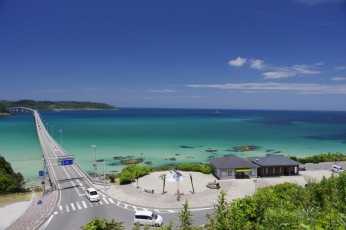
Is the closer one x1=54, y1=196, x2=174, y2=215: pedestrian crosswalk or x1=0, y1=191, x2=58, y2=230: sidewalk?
x1=0, y1=191, x2=58, y2=230: sidewalk

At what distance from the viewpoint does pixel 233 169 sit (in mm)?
30375

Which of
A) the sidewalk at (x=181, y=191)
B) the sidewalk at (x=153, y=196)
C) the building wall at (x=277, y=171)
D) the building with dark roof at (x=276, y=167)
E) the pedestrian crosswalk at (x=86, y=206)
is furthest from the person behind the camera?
the building wall at (x=277, y=171)

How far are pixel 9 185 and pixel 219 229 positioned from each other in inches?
952

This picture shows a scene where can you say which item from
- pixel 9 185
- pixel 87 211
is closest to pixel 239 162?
pixel 87 211

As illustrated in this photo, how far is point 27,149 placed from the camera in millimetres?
51281

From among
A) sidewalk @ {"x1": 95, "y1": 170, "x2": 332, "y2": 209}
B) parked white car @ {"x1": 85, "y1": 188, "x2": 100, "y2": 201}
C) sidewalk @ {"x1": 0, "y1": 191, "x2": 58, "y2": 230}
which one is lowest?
sidewalk @ {"x1": 95, "y1": 170, "x2": 332, "y2": 209}

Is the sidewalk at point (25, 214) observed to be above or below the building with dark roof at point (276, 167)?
below

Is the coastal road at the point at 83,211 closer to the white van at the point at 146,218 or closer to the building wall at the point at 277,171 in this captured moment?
the white van at the point at 146,218

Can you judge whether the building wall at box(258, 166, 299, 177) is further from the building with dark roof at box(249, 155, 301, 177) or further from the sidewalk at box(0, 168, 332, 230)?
the sidewalk at box(0, 168, 332, 230)

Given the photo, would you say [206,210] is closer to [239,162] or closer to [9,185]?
[239,162]

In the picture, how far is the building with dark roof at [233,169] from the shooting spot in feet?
99.1

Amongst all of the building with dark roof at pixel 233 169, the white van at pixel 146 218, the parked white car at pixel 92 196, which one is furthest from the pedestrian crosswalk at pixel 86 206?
the building with dark roof at pixel 233 169

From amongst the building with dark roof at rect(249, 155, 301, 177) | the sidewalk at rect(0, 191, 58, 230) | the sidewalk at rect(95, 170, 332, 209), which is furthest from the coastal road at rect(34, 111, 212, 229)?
the building with dark roof at rect(249, 155, 301, 177)

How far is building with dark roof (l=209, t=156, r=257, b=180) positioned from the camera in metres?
30.2
